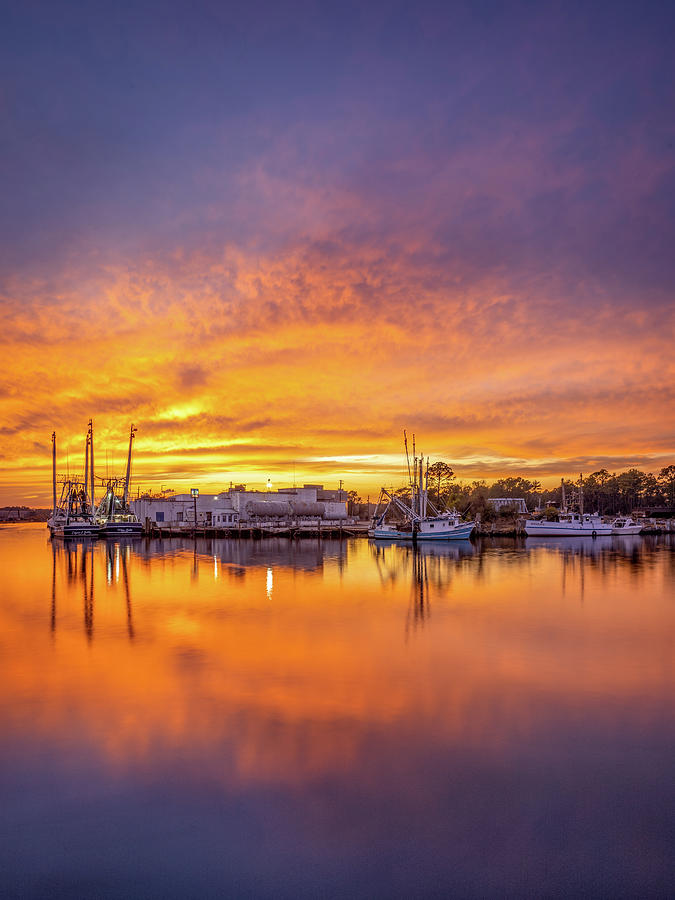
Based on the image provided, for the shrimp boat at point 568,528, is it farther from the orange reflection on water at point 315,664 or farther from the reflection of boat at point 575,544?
the orange reflection on water at point 315,664

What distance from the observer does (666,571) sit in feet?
156

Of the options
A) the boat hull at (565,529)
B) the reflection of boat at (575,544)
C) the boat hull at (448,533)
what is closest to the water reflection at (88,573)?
the boat hull at (448,533)

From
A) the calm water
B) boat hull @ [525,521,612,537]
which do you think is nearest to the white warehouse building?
boat hull @ [525,521,612,537]

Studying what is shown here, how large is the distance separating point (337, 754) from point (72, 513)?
101 meters

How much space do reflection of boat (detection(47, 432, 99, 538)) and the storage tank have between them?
24.8 meters

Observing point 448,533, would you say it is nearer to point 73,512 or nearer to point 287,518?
point 287,518

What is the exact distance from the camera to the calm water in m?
8.25

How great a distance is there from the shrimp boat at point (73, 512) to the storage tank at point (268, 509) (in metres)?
24.7

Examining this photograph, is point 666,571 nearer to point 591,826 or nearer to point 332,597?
point 332,597

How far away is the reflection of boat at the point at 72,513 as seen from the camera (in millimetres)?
89250

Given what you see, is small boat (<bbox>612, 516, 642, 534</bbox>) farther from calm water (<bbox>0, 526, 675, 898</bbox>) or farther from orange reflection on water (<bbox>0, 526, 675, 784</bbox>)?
calm water (<bbox>0, 526, 675, 898</bbox>)

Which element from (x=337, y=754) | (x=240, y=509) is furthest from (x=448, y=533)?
(x=337, y=754)

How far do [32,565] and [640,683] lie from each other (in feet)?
179

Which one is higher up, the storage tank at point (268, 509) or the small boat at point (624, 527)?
the storage tank at point (268, 509)
